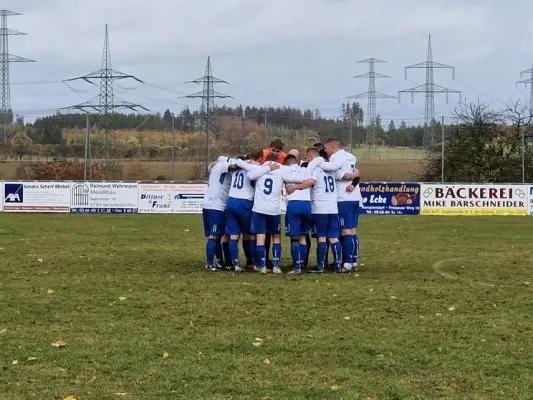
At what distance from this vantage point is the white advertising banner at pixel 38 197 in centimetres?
3228

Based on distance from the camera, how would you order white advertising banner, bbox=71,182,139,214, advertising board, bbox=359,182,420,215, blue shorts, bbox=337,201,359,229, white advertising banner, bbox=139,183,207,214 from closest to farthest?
blue shorts, bbox=337,201,359,229
white advertising banner, bbox=139,183,207,214
advertising board, bbox=359,182,420,215
white advertising banner, bbox=71,182,139,214

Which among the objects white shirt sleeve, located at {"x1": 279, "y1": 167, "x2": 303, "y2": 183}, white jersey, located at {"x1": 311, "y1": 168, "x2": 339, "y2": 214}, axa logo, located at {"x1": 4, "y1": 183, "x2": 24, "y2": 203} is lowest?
axa logo, located at {"x1": 4, "y1": 183, "x2": 24, "y2": 203}

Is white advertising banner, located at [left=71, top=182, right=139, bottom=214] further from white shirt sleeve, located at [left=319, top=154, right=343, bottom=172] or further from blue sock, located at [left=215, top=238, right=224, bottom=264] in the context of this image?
white shirt sleeve, located at [left=319, top=154, right=343, bottom=172]

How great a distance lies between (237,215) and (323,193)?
4.70 feet

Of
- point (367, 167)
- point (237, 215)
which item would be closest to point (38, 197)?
point (367, 167)

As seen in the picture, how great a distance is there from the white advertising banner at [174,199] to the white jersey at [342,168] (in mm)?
19177

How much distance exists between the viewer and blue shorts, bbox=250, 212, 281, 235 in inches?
496

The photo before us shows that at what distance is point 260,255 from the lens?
42.2 ft

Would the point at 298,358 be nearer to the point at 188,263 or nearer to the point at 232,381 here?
the point at 232,381

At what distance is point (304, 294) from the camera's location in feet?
35.2

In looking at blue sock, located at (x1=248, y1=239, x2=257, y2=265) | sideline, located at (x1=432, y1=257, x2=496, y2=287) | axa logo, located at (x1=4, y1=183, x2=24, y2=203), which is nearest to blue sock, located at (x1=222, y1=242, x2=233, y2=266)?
blue sock, located at (x1=248, y1=239, x2=257, y2=265)

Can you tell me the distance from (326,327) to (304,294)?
2148 mm

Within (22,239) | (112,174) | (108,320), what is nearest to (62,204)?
(112,174)

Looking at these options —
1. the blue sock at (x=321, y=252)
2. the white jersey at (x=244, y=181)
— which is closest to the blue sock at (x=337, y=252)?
the blue sock at (x=321, y=252)
